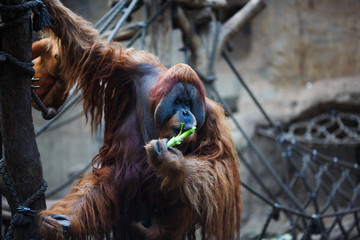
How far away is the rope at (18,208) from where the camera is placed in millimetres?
1740

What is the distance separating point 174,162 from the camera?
6.45ft

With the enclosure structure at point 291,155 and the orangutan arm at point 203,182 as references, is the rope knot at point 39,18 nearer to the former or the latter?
the orangutan arm at point 203,182

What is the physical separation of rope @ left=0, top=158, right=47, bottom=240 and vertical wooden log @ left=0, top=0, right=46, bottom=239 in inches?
0.7

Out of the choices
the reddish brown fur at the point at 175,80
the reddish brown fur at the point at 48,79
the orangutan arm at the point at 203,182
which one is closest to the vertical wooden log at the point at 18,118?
the orangutan arm at the point at 203,182

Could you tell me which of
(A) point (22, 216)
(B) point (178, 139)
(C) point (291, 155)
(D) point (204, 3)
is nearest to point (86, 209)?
(A) point (22, 216)

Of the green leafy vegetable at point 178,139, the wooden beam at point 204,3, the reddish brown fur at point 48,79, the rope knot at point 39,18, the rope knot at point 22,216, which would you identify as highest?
the rope knot at point 39,18

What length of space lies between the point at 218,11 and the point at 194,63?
536 mm

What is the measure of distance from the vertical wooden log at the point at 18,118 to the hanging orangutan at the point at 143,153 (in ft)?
0.73

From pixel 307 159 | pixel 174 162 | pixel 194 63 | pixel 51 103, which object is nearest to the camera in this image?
pixel 174 162

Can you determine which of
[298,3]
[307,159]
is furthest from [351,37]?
[307,159]

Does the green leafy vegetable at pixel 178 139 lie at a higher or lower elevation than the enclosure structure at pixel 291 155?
higher

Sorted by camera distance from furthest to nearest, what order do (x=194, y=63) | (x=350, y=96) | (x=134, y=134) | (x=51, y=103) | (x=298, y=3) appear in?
(x=298, y=3) → (x=350, y=96) → (x=194, y=63) → (x=51, y=103) → (x=134, y=134)

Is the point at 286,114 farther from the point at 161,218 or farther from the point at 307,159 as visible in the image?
the point at 161,218

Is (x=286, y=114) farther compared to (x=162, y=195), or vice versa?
(x=286, y=114)
